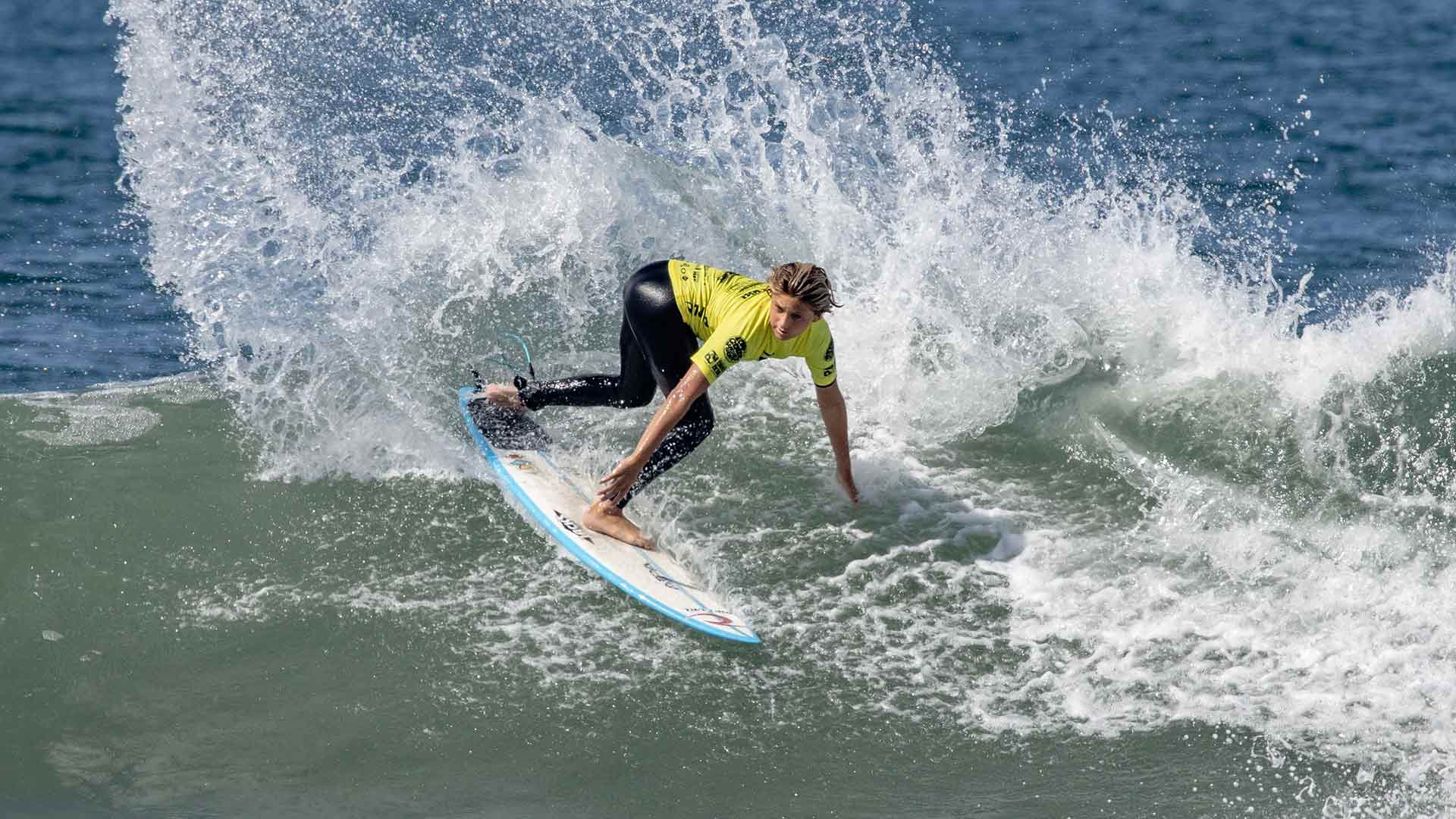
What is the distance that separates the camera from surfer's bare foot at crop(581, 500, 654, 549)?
6.70 metres

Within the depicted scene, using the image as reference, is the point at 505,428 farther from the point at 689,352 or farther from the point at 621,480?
the point at 689,352

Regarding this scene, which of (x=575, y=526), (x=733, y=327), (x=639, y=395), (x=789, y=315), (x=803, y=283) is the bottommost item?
(x=575, y=526)

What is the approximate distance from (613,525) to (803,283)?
1750 mm

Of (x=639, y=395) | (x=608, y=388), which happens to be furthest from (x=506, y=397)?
(x=639, y=395)

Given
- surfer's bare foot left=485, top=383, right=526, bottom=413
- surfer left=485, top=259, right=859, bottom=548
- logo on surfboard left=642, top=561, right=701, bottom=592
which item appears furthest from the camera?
surfer's bare foot left=485, top=383, right=526, bottom=413

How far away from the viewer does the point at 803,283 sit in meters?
5.79

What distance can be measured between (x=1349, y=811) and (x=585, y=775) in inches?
121

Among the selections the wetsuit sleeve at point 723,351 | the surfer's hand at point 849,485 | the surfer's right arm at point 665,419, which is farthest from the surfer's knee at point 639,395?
the surfer's hand at point 849,485

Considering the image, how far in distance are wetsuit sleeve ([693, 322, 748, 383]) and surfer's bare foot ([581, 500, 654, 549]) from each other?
3.26 ft

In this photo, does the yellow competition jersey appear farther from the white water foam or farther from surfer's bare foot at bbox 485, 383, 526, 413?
surfer's bare foot at bbox 485, 383, 526, 413

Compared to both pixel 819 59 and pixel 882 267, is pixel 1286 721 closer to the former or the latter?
pixel 882 267

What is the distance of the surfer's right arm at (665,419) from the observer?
20.2 ft

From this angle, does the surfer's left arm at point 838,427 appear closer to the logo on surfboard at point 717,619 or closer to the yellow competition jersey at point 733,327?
the yellow competition jersey at point 733,327

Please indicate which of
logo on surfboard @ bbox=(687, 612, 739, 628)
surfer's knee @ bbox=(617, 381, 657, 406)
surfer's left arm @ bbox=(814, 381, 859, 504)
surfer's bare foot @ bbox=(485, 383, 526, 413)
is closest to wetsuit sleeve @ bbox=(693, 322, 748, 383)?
surfer's left arm @ bbox=(814, 381, 859, 504)
